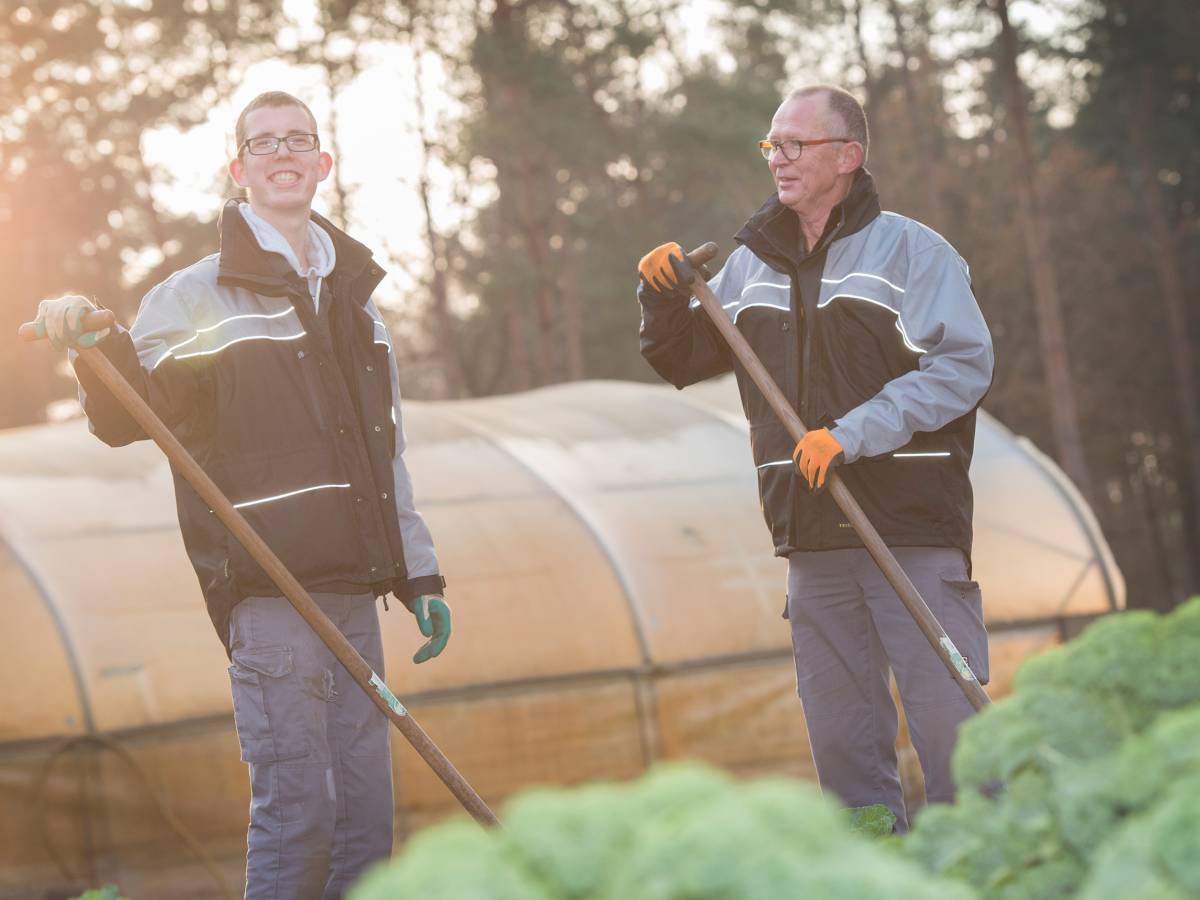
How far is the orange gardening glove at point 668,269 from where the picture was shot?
4051 millimetres

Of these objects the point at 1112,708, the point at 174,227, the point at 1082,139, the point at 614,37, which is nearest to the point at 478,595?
the point at 1112,708

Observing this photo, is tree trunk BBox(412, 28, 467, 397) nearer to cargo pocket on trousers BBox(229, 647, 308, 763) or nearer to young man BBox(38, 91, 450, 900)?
young man BBox(38, 91, 450, 900)

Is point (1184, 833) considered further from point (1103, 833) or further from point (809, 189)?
point (809, 189)

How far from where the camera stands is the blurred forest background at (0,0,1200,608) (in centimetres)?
→ 2144

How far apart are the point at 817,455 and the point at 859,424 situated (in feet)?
0.42

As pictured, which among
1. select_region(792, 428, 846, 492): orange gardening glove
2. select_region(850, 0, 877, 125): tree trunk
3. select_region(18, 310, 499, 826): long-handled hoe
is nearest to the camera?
select_region(18, 310, 499, 826): long-handled hoe

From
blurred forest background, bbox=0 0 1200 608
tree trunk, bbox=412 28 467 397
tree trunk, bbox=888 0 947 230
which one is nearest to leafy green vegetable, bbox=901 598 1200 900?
blurred forest background, bbox=0 0 1200 608

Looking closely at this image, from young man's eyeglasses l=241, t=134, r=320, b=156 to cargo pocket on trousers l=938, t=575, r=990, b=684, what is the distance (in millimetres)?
1882

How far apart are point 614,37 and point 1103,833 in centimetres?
1977

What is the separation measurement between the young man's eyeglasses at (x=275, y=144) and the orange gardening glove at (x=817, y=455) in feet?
4.56

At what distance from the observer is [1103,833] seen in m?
1.60

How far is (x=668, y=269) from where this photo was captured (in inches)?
161

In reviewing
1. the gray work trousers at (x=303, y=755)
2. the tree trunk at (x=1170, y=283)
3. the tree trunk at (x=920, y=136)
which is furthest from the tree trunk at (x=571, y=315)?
the gray work trousers at (x=303, y=755)

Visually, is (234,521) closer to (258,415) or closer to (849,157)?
(258,415)
